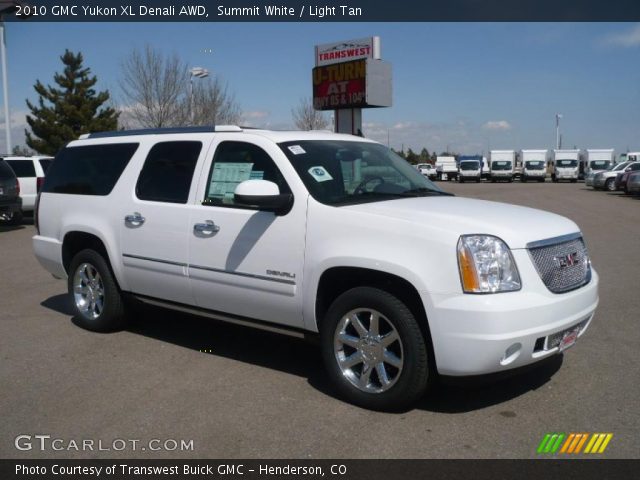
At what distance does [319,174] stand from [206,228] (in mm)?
1007

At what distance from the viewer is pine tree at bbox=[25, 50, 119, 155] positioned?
42812 millimetres

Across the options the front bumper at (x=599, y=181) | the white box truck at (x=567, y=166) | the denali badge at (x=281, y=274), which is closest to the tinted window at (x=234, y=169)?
the denali badge at (x=281, y=274)

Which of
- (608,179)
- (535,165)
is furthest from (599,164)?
(608,179)

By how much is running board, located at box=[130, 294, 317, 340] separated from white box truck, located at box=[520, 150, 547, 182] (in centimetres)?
4710

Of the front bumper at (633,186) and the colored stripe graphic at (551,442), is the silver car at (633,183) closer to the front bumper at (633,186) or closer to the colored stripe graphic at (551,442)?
the front bumper at (633,186)

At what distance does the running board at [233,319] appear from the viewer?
4.69 meters

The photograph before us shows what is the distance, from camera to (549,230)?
4.23m

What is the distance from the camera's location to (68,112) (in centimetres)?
4272

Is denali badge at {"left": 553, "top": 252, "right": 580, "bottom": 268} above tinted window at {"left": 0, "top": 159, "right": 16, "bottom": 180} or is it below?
below

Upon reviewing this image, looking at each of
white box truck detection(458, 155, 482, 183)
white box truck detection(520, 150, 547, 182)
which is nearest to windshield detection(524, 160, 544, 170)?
white box truck detection(520, 150, 547, 182)

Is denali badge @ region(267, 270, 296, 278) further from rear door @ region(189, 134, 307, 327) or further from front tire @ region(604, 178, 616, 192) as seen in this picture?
front tire @ region(604, 178, 616, 192)

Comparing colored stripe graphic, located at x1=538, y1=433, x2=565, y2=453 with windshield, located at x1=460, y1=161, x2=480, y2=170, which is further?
windshield, located at x1=460, y1=161, x2=480, y2=170

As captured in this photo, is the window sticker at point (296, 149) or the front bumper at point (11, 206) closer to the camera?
the window sticker at point (296, 149)

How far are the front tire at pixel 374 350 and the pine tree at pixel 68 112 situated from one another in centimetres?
4081
